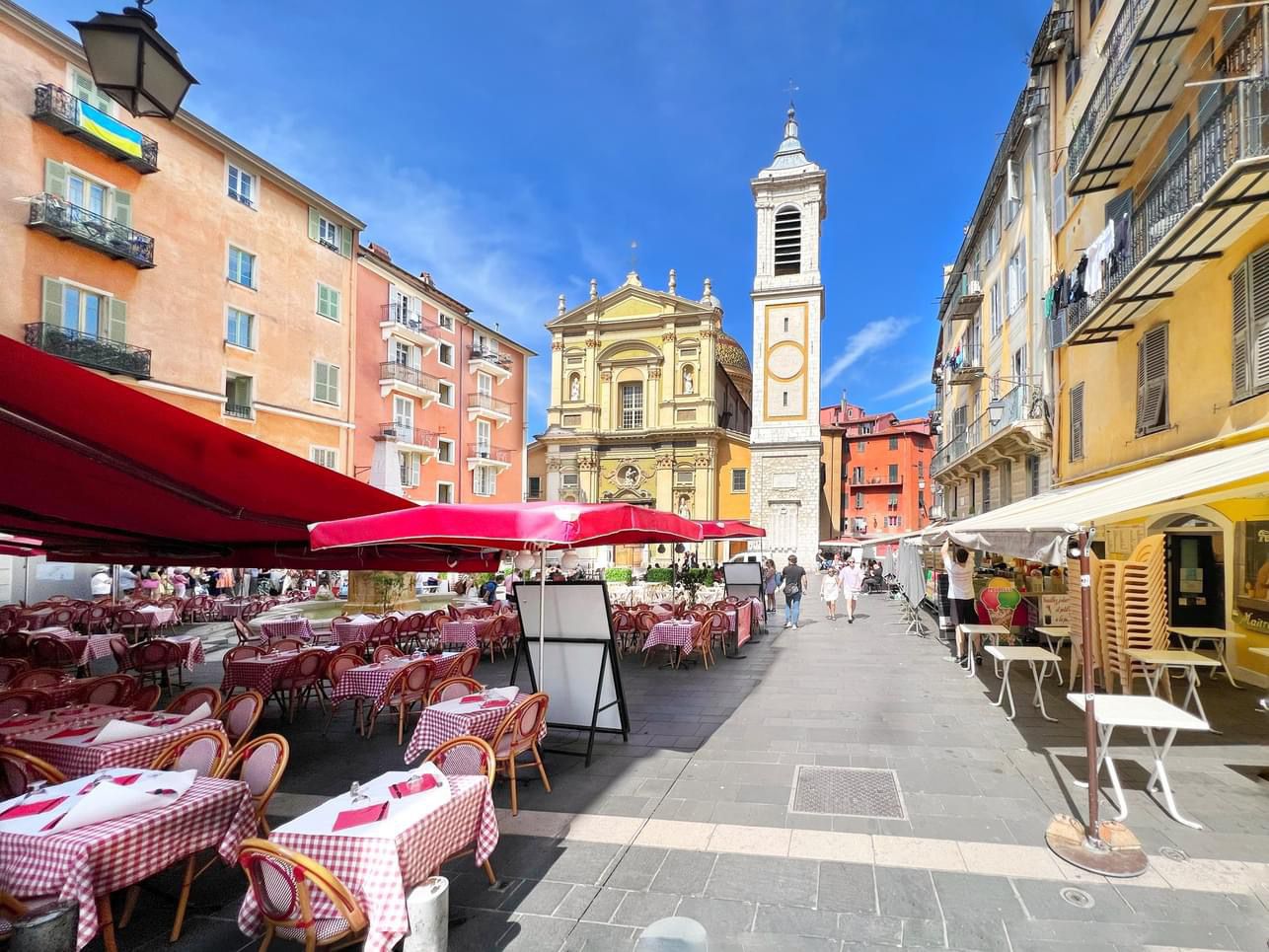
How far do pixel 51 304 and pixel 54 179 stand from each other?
10.0 feet

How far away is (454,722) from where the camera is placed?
5.16 meters

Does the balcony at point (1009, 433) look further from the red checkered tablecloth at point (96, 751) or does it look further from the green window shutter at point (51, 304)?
the green window shutter at point (51, 304)

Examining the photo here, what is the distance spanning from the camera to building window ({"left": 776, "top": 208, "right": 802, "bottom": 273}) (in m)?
43.7

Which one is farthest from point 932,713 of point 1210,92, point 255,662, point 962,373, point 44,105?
point 44,105

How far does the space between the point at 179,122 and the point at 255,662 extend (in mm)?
18708

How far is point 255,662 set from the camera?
7.73 metres

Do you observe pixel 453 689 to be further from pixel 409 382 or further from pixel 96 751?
pixel 409 382

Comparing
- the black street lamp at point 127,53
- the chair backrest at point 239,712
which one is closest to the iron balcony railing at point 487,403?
the chair backrest at point 239,712

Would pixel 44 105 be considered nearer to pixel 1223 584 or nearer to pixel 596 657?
pixel 596 657

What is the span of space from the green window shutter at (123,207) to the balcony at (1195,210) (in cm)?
2224

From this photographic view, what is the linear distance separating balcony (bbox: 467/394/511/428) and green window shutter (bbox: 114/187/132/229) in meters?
16.3

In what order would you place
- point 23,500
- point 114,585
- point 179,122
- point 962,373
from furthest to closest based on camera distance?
1. point 962,373
2. point 179,122
3. point 114,585
4. point 23,500

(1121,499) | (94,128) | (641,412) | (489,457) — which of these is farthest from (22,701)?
(641,412)

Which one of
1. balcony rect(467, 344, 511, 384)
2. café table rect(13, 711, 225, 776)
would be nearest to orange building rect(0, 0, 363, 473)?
balcony rect(467, 344, 511, 384)
